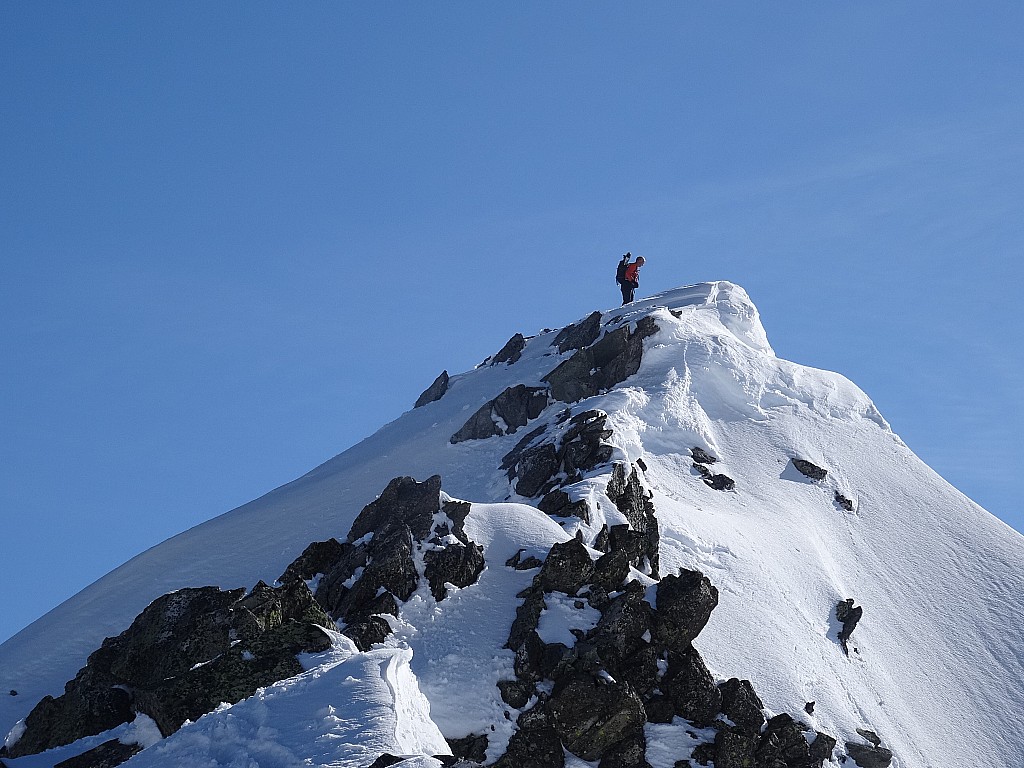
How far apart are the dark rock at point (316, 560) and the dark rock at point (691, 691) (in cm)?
910

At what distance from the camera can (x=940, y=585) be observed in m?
33.7

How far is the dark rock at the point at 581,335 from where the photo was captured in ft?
157

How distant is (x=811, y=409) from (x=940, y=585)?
10719 mm

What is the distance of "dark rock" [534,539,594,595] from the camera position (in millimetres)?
22953

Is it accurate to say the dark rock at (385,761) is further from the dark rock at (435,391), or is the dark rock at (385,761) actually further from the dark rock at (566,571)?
the dark rock at (435,391)

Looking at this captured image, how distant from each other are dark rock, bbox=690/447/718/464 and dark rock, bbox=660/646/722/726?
47.0ft

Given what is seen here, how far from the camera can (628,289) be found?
54.7 meters

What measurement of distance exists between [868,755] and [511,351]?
32916mm

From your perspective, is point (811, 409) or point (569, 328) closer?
point (811, 409)

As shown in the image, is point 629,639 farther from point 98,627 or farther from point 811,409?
point 811,409

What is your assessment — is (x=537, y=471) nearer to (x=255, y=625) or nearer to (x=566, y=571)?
(x=566, y=571)

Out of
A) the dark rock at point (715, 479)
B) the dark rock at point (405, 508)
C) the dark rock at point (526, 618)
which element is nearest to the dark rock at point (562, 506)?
the dark rock at point (405, 508)

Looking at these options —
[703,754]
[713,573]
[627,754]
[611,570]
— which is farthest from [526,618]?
[713,573]

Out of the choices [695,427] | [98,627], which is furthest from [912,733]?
[98,627]
